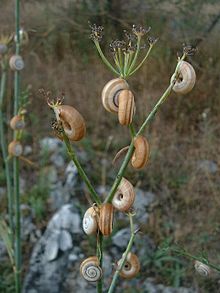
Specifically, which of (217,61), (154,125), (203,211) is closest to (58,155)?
(154,125)

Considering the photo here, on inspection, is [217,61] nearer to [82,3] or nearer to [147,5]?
[147,5]

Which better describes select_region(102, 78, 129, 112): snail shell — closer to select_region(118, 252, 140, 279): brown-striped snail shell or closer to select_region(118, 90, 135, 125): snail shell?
select_region(118, 90, 135, 125): snail shell

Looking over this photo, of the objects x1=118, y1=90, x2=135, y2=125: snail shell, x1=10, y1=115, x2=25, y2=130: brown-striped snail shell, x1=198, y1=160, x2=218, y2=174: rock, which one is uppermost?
x1=118, y1=90, x2=135, y2=125: snail shell

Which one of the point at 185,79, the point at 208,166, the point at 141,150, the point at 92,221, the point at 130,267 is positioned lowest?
the point at 208,166

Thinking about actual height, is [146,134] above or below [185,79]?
below

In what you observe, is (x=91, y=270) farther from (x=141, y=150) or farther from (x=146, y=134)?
(x=146, y=134)

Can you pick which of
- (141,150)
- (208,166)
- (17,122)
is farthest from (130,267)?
(208,166)

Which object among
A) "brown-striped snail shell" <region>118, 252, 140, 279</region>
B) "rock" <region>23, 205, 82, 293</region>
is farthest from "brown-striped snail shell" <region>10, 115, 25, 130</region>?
"rock" <region>23, 205, 82, 293</region>
